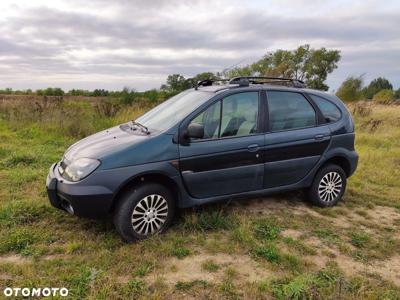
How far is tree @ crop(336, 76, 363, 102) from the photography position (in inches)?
894

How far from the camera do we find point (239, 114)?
15.5ft

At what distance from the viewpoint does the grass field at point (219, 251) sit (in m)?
3.33

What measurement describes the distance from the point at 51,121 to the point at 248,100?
8206mm

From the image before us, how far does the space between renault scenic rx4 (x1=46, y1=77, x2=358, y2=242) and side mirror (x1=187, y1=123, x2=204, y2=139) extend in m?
0.01

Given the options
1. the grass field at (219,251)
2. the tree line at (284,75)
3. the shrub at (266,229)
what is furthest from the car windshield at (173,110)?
the tree line at (284,75)

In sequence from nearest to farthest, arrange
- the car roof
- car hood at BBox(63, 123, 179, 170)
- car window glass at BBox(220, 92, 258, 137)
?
car hood at BBox(63, 123, 179, 170) < car window glass at BBox(220, 92, 258, 137) < the car roof

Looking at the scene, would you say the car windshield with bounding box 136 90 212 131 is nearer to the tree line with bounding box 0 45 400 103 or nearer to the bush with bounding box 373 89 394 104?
the tree line with bounding box 0 45 400 103

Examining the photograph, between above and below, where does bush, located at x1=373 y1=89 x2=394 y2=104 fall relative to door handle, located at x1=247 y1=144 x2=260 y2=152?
above

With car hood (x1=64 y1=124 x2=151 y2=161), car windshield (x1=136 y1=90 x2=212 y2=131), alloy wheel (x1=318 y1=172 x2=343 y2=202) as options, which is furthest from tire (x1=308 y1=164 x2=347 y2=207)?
car hood (x1=64 y1=124 x2=151 y2=161)

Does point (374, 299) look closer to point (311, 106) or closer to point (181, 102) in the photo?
point (311, 106)

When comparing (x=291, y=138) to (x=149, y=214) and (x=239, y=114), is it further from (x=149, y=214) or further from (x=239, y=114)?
(x=149, y=214)

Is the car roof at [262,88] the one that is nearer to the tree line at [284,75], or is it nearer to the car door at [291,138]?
the car door at [291,138]

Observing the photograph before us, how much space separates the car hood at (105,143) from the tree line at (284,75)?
26.8 ft
